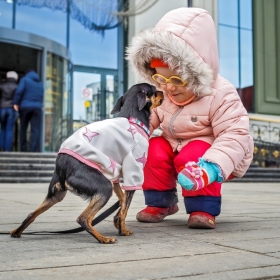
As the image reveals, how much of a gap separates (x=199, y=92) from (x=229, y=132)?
323mm

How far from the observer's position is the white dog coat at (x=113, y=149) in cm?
257

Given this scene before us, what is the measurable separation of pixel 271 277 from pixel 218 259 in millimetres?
324

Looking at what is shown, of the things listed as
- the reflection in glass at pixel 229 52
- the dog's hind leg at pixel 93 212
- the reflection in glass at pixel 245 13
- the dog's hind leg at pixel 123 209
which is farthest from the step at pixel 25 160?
the reflection in glass at pixel 245 13

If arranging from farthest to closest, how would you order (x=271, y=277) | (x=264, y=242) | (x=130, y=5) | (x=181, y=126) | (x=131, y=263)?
(x=130, y=5) < (x=181, y=126) < (x=264, y=242) < (x=131, y=263) < (x=271, y=277)

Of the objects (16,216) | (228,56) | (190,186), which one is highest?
(228,56)

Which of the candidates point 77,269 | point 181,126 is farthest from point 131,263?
point 181,126

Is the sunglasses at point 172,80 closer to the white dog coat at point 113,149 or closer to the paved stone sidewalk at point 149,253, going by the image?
the white dog coat at point 113,149

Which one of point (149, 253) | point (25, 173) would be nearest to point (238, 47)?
point (25, 173)

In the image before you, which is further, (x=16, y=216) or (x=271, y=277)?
(x=16, y=216)

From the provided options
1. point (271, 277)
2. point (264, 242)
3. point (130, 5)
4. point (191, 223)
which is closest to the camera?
point (271, 277)

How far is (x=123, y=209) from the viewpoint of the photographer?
9.29 feet

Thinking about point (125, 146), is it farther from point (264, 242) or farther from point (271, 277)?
point (271, 277)

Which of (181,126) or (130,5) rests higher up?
(130,5)

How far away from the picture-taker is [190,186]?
2.89m
